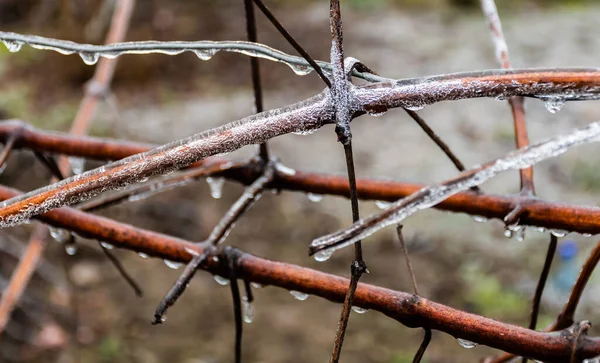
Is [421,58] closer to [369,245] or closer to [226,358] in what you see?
[369,245]

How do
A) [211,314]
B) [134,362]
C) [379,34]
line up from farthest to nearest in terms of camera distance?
[379,34] → [211,314] → [134,362]

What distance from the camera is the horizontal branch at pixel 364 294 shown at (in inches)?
15.3

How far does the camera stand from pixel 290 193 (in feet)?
11.0

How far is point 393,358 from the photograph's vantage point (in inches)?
84.2

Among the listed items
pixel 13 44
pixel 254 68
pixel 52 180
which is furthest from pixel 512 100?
pixel 52 180

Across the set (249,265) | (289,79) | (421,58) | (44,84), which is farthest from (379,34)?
(249,265)

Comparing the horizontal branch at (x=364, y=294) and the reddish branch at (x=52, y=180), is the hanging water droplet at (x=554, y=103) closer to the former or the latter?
the horizontal branch at (x=364, y=294)

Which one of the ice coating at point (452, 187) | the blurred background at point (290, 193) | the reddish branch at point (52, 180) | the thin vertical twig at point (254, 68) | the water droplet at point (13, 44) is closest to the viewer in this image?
the ice coating at point (452, 187)

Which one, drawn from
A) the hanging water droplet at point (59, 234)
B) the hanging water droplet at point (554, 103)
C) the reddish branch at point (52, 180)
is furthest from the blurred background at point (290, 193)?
the hanging water droplet at point (554, 103)

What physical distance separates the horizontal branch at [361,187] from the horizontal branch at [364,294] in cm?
12

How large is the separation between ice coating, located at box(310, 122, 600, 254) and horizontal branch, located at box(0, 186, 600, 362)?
12cm

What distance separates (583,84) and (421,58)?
15.1ft

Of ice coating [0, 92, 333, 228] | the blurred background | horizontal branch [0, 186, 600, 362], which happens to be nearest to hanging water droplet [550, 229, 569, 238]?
horizontal branch [0, 186, 600, 362]

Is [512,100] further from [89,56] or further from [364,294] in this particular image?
[89,56]
